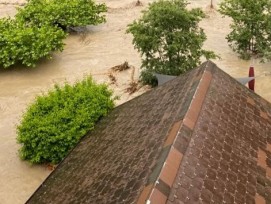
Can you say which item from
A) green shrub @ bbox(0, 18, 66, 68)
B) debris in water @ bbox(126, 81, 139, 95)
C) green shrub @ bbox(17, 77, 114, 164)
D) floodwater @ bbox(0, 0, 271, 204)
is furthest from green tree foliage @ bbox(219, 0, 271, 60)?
green shrub @ bbox(17, 77, 114, 164)

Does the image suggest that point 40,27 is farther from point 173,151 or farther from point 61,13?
point 173,151

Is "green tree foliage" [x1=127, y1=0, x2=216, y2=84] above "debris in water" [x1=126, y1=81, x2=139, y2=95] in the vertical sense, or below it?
above

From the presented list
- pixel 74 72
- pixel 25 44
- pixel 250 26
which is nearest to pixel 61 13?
pixel 25 44

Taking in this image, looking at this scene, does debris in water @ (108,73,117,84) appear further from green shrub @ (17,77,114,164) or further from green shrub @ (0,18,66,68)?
green shrub @ (17,77,114,164)

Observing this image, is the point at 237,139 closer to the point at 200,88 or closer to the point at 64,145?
the point at 200,88

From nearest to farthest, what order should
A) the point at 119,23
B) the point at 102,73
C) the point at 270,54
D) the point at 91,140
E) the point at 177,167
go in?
1. the point at 177,167
2. the point at 91,140
3. the point at 270,54
4. the point at 102,73
5. the point at 119,23

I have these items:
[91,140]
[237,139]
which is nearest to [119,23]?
[91,140]
